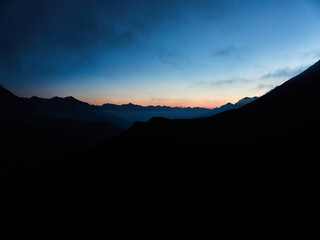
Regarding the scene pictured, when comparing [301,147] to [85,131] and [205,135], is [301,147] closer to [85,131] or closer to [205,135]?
[205,135]

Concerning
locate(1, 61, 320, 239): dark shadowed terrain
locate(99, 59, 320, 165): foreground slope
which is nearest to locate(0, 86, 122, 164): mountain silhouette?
locate(1, 61, 320, 239): dark shadowed terrain

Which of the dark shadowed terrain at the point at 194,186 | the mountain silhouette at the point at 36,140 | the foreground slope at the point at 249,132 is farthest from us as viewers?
the mountain silhouette at the point at 36,140

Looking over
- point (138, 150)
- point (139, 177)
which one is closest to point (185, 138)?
point (138, 150)

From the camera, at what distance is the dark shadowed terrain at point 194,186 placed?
404 inches

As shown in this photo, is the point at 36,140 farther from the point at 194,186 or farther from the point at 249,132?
the point at 249,132

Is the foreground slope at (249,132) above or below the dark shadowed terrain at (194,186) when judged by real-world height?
above

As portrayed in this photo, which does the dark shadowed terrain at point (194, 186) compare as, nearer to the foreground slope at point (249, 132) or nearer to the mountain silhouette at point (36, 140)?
the foreground slope at point (249, 132)

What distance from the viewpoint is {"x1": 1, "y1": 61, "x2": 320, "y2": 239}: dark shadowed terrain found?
10.3 m

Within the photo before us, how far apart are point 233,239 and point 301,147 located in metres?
12.2

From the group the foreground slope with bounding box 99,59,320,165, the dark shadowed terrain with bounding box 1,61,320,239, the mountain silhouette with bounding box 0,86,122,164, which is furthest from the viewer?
the mountain silhouette with bounding box 0,86,122,164

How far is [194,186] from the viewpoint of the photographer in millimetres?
14664

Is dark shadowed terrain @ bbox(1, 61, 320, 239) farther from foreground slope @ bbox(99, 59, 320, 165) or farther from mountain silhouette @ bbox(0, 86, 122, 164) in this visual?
mountain silhouette @ bbox(0, 86, 122, 164)

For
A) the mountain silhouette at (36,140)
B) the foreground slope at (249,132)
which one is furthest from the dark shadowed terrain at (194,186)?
the mountain silhouette at (36,140)

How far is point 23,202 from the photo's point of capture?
20.0 m
